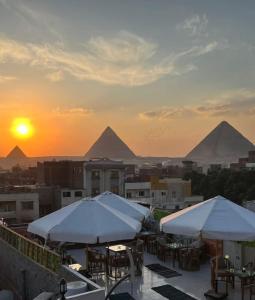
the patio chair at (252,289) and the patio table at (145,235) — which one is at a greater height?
the patio table at (145,235)

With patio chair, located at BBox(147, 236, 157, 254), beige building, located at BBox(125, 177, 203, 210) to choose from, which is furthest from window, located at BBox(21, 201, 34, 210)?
patio chair, located at BBox(147, 236, 157, 254)

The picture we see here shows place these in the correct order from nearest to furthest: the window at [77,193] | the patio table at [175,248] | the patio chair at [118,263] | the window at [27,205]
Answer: the patio chair at [118,263] < the patio table at [175,248] < the window at [27,205] < the window at [77,193]

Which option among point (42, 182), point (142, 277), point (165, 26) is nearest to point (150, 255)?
point (142, 277)

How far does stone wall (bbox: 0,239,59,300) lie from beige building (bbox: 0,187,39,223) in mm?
25783

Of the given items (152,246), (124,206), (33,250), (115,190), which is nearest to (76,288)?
(33,250)

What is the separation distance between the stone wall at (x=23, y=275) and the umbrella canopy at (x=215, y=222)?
2.31 metres

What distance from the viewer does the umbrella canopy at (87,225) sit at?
7.07m

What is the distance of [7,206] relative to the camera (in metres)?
35.4

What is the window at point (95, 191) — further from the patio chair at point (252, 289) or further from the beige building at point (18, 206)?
the patio chair at point (252, 289)

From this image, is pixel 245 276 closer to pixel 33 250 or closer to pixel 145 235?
pixel 33 250

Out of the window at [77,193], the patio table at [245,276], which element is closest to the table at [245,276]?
the patio table at [245,276]

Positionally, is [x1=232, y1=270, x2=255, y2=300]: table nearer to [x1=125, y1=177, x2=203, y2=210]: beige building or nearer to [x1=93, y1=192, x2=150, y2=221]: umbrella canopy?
[x1=93, y1=192, x2=150, y2=221]: umbrella canopy

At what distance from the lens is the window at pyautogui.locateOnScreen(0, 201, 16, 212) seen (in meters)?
35.2

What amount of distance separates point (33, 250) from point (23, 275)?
0.94 meters
